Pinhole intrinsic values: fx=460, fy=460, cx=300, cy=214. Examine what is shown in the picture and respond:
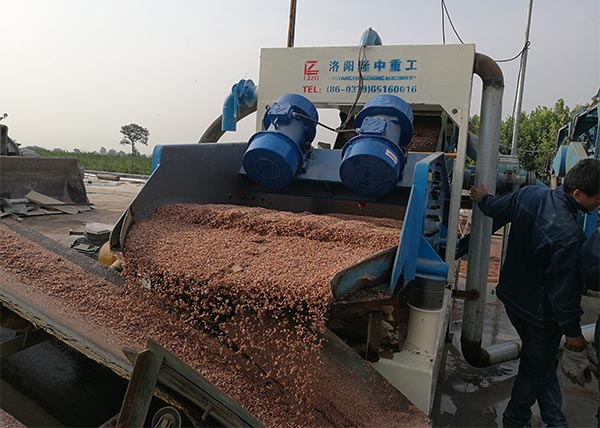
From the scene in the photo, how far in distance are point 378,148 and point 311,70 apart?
1008 millimetres

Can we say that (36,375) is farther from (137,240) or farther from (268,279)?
(268,279)

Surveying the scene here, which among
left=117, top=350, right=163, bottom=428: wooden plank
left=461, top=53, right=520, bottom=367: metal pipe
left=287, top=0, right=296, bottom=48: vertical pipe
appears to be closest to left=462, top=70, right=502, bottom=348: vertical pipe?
left=461, top=53, right=520, bottom=367: metal pipe

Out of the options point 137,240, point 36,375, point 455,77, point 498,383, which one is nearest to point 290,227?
point 137,240

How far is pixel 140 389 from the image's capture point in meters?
1.23

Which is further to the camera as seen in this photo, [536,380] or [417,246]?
[536,380]

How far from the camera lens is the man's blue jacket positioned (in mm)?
2232

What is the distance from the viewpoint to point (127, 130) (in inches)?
1699

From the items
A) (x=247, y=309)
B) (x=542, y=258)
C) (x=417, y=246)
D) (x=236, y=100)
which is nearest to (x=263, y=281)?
(x=247, y=309)

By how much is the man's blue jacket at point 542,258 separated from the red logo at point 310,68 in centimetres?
147

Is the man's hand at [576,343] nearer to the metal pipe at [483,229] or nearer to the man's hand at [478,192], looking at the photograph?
the metal pipe at [483,229]

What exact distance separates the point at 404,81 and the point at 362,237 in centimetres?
140

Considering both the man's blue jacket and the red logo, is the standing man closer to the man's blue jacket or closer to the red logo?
the man's blue jacket

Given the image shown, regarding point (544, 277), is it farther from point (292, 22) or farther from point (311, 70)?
point (292, 22)

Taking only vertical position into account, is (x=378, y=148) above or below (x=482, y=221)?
above
